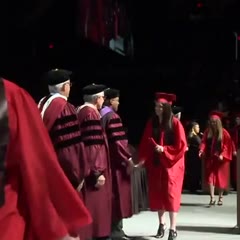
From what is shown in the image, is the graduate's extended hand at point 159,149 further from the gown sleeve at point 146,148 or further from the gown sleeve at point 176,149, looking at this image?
the gown sleeve at point 146,148

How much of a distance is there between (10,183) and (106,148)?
17.9 ft

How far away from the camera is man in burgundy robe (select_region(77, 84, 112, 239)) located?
26.1 feet

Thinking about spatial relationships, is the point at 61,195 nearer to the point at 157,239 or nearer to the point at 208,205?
the point at 157,239

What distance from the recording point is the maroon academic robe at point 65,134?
6.52 metres

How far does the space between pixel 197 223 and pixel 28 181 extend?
8.72m

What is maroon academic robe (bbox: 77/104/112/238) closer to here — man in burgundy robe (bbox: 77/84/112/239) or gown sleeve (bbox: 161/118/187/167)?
man in burgundy robe (bbox: 77/84/112/239)

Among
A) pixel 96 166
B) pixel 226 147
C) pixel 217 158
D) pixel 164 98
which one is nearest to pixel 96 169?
pixel 96 166

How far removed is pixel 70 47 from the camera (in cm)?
3084

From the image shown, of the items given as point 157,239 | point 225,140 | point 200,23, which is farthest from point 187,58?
point 157,239

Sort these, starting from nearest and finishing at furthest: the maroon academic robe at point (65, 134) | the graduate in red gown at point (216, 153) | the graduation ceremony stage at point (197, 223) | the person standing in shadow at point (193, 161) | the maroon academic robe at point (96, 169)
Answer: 1. the maroon academic robe at point (65, 134)
2. the maroon academic robe at point (96, 169)
3. the graduation ceremony stage at point (197, 223)
4. the graduate in red gown at point (216, 153)
5. the person standing in shadow at point (193, 161)

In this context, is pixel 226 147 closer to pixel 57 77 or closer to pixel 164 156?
pixel 164 156

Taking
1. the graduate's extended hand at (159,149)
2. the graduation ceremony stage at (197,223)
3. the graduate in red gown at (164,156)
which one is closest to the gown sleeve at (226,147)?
the graduation ceremony stage at (197,223)

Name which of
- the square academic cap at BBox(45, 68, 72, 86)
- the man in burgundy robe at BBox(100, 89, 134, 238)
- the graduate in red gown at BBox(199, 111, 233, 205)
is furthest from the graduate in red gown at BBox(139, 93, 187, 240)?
the graduate in red gown at BBox(199, 111, 233, 205)

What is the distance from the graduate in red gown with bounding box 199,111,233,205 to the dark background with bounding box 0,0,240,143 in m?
10.6
